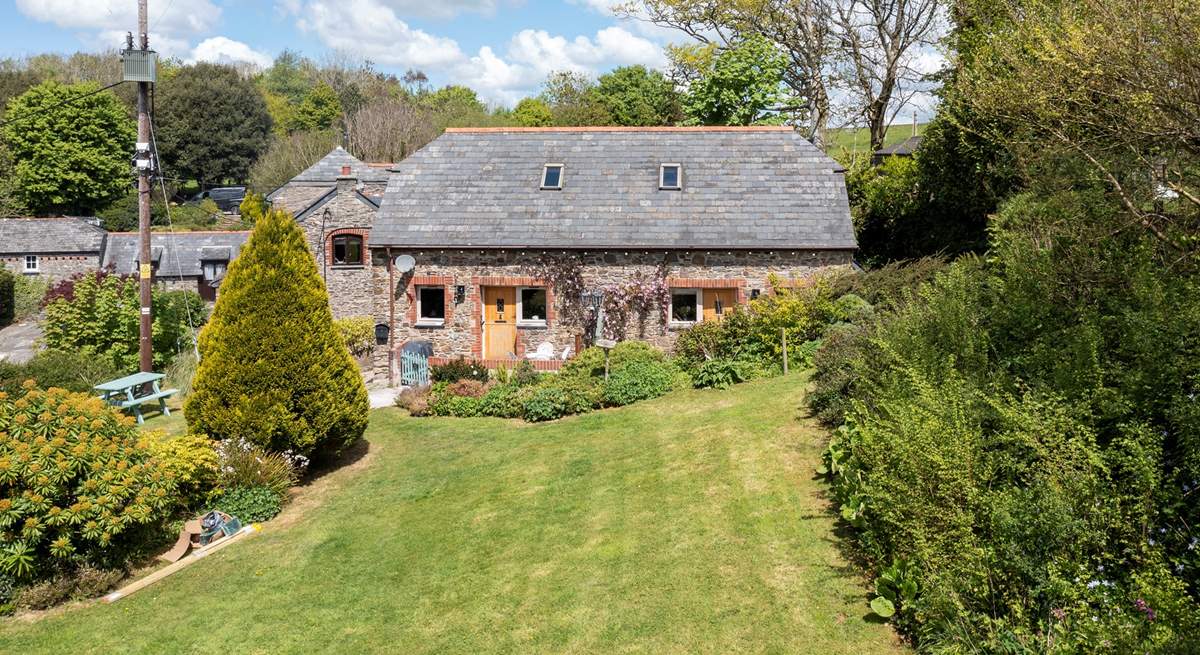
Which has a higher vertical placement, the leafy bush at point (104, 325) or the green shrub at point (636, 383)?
the leafy bush at point (104, 325)

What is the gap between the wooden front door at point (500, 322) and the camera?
64.1ft

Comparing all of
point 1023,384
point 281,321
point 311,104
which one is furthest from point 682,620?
point 311,104

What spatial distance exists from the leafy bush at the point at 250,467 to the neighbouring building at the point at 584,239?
7.48 metres

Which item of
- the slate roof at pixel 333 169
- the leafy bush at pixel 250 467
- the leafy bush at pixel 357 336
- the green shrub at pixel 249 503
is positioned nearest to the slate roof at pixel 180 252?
the slate roof at pixel 333 169

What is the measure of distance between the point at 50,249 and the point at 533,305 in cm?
3250

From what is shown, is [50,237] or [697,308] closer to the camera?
[697,308]

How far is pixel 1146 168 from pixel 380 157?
49.0 metres

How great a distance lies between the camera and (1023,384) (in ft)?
23.1

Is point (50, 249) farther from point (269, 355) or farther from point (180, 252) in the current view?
point (269, 355)

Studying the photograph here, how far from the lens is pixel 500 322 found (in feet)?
64.4

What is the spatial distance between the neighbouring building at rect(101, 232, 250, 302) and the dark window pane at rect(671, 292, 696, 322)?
25.5 metres

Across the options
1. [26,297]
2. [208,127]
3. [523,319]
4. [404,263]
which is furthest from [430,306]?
[208,127]

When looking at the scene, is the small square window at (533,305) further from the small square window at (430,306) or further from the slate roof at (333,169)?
the slate roof at (333,169)

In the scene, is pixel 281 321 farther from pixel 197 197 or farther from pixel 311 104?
pixel 311 104
